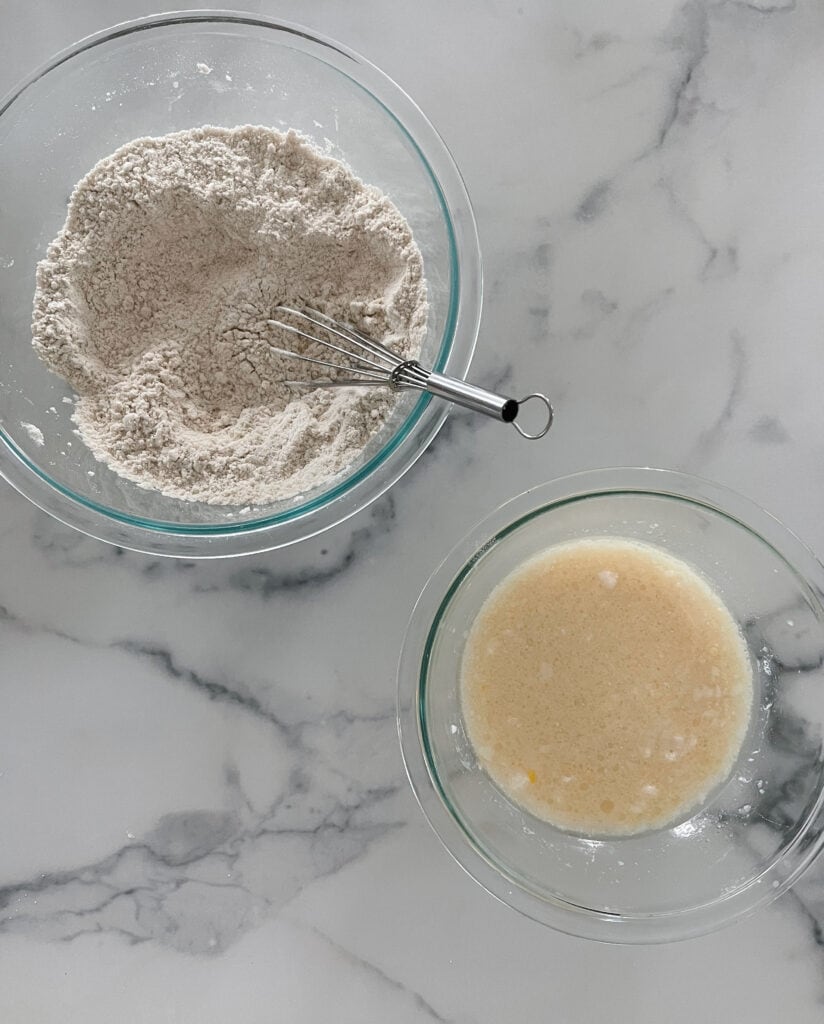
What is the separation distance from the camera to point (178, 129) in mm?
1036

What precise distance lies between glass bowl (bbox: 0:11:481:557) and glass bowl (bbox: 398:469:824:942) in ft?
0.61

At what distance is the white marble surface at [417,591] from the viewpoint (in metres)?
1.10

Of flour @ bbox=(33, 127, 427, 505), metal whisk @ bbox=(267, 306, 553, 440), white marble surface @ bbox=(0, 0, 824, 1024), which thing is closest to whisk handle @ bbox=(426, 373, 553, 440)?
metal whisk @ bbox=(267, 306, 553, 440)

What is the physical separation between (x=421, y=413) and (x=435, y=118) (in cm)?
40

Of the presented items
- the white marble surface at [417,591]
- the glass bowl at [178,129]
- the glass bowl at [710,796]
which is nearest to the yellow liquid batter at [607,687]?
the glass bowl at [710,796]

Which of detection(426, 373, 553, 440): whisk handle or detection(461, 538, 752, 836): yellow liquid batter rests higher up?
detection(426, 373, 553, 440): whisk handle

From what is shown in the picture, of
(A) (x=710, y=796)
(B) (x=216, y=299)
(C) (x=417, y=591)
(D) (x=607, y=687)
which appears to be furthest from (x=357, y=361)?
(A) (x=710, y=796)

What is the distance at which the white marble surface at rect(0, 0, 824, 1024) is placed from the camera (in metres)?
1.10

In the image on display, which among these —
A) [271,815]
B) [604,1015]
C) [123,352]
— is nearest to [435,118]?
[123,352]

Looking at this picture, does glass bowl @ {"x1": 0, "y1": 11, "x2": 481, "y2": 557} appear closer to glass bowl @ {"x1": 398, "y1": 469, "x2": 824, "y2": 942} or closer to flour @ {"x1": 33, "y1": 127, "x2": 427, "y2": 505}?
flour @ {"x1": 33, "y1": 127, "x2": 427, "y2": 505}

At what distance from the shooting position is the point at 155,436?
0.98 meters

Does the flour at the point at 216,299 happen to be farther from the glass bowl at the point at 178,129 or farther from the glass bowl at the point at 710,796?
the glass bowl at the point at 710,796

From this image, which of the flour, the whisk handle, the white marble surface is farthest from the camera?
the white marble surface

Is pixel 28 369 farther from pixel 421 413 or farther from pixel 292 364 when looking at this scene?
pixel 421 413
